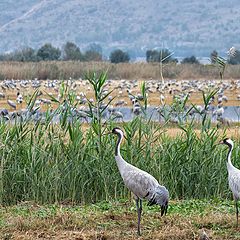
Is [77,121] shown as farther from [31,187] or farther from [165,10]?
[165,10]

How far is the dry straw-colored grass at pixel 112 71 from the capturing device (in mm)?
47691

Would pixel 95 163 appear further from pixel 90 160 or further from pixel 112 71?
pixel 112 71

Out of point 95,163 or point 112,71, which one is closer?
point 95,163

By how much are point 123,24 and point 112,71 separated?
366 ft

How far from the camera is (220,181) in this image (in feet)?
37.3

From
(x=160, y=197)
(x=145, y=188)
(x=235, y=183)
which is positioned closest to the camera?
(x=160, y=197)

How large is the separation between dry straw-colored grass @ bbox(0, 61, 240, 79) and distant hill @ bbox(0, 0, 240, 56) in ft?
285

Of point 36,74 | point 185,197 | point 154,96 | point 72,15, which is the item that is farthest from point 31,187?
point 72,15

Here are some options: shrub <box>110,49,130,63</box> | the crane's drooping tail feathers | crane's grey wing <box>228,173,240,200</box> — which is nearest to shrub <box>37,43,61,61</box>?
shrub <box>110,49,130,63</box>

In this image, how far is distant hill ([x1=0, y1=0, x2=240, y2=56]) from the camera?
14862cm

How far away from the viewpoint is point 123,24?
6363 inches

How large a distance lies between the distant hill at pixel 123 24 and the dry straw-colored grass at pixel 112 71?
285 ft

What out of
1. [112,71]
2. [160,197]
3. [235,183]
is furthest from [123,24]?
[160,197]

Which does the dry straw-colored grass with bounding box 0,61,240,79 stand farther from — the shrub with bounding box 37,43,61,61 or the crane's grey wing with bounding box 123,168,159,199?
the crane's grey wing with bounding box 123,168,159,199
